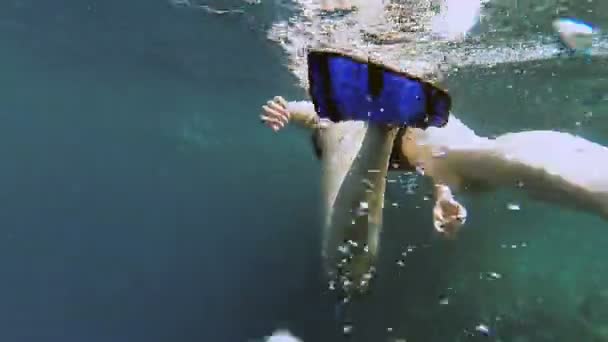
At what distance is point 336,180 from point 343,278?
106cm

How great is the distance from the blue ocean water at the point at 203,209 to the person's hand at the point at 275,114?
175 cm

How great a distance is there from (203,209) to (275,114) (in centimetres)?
3097

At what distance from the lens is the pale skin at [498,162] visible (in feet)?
10.9

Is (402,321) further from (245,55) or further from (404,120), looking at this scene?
(404,120)

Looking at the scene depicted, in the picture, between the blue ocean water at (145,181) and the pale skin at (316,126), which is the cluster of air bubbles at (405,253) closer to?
the blue ocean water at (145,181)

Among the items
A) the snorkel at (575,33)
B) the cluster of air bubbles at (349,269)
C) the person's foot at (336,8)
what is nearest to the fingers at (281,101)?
the cluster of air bubbles at (349,269)

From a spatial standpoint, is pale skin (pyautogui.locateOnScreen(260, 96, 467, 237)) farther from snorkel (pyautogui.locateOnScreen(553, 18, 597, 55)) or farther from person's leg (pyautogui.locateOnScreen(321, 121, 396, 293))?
snorkel (pyautogui.locateOnScreen(553, 18, 597, 55))

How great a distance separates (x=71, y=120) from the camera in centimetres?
3369

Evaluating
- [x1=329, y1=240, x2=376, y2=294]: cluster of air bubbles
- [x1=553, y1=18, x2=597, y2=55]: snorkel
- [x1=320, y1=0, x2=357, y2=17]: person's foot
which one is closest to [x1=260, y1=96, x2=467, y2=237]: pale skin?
[x1=329, y1=240, x2=376, y2=294]: cluster of air bubbles

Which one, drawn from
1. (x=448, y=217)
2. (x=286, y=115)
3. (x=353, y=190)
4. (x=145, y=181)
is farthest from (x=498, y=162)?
(x=145, y=181)

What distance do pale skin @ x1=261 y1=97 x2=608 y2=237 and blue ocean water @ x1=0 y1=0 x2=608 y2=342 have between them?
2.48 feet

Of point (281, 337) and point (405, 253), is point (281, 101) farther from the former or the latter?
point (405, 253)

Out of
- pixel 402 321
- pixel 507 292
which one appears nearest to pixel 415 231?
pixel 507 292

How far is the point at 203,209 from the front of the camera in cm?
3494
